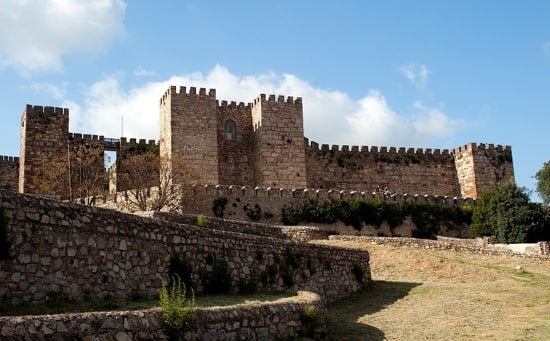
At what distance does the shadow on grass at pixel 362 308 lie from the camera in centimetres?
1466

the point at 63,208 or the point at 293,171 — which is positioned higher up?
the point at 293,171

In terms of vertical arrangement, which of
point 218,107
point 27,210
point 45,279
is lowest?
point 45,279

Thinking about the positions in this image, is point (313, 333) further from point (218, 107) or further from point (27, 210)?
point (218, 107)

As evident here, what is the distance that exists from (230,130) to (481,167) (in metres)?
19.2

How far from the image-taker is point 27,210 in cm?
1143

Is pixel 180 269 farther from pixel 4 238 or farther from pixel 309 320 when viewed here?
pixel 4 238

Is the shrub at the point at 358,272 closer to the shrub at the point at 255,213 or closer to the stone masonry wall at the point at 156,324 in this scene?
the stone masonry wall at the point at 156,324

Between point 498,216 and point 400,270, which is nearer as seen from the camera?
point 400,270

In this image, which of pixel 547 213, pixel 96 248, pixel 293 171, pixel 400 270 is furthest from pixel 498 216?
pixel 96 248

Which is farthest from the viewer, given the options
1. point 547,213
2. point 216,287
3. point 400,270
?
point 547,213

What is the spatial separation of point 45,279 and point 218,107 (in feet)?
117

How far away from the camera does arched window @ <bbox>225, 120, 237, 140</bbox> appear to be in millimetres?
46312

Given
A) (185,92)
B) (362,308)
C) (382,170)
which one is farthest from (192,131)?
(362,308)

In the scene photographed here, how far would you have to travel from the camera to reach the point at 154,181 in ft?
126
